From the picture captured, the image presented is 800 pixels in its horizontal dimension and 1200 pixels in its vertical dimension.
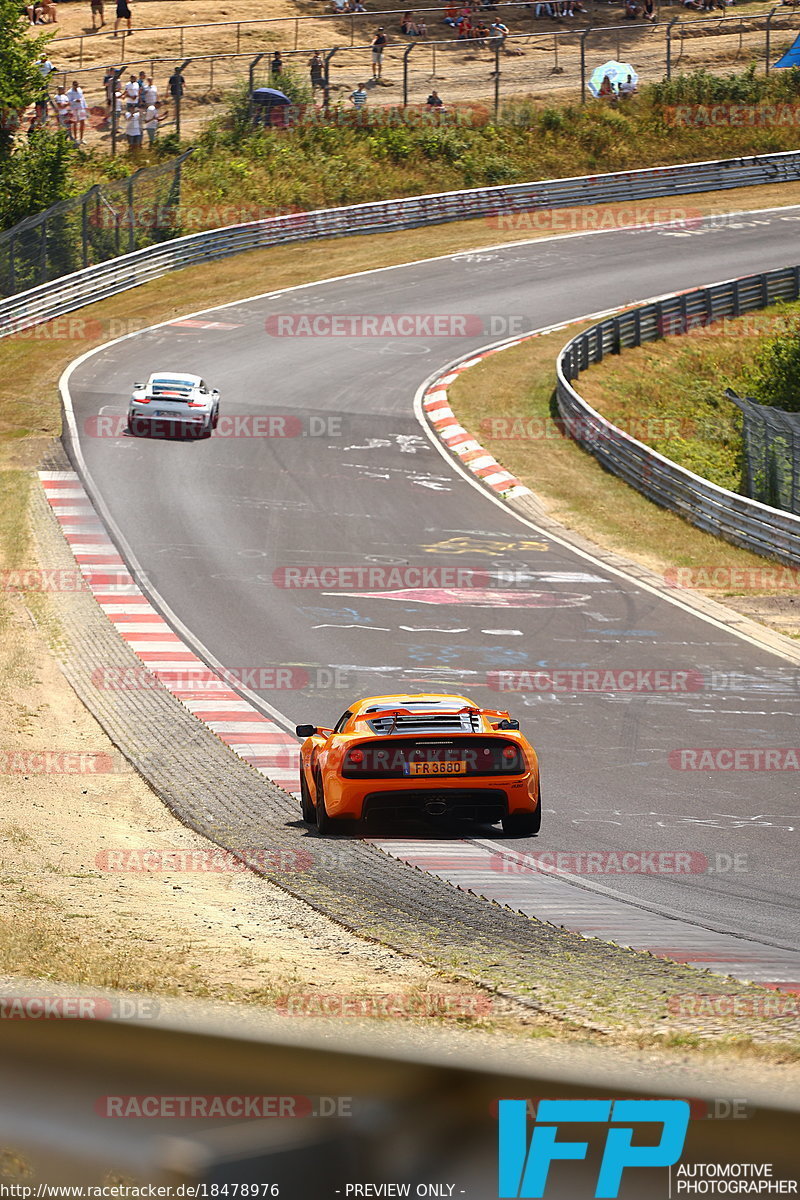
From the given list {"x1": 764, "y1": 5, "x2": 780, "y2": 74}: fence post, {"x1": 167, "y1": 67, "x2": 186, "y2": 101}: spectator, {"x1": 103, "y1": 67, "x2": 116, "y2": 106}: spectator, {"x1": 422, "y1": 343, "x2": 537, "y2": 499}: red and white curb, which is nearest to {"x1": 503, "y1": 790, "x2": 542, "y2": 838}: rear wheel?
{"x1": 422, "y1": 343, "x2": 537, "y2": 499}: red and white curb

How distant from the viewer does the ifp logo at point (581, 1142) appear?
6.71ft

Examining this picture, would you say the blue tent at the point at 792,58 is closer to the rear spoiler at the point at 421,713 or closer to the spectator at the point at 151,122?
the spectator at the point at 151,122

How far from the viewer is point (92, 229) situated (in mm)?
44938

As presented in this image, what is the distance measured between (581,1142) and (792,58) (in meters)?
69.9

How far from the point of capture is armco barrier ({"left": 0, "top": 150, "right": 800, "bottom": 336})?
4338 centimetres

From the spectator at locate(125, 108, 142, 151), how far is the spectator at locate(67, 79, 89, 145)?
176 cm

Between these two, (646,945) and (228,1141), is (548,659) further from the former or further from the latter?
(228,1141)

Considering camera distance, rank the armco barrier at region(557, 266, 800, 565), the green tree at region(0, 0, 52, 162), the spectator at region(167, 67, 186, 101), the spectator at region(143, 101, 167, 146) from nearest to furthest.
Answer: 1. the armco barrier at region(557, 266, 800, 565)
2. the green tree at region(0, 0, 52, 162)
3. the spectator at region(167, 67, 186, 101)
4. the spectator at region(143, 101, 167, 146)

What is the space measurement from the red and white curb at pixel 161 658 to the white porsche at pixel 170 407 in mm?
3818

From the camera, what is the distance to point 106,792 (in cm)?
1344

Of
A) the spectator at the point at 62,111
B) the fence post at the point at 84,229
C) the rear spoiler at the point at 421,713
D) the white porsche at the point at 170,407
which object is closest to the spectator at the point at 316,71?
the spectator at the point at 62,111

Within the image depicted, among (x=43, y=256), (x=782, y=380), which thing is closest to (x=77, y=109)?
(x=43, y=256)

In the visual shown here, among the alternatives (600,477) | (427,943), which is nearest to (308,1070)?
(427,943)

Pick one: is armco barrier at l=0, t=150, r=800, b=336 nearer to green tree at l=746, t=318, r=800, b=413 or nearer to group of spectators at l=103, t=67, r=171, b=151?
group of spectators at l=103, t=67, r=171, b=151
